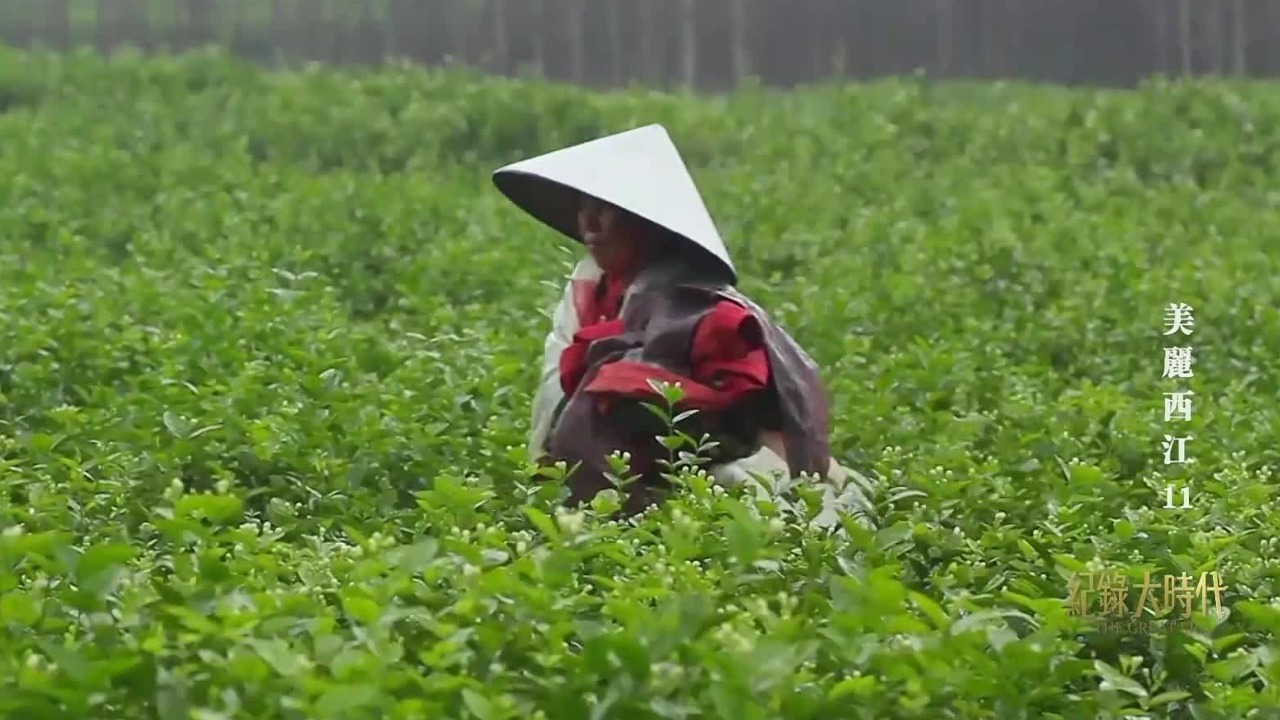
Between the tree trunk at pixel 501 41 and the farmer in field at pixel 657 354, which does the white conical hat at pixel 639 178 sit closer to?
the farmer in field at pixel 657 354

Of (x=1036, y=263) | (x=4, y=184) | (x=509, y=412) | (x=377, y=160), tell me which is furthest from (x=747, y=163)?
(x=509, y=412)

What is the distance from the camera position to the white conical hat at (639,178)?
3756 mm

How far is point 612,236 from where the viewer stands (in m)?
3.87

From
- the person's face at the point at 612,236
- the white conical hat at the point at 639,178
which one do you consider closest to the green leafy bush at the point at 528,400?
the person's face at the point at 612,236

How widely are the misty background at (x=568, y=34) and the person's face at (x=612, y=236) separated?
356 inches

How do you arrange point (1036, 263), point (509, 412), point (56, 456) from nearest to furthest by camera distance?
1. point (56, 456)
2. point (509, 412)
3. point (1036, 263)

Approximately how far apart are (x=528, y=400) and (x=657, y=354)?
3.54 ft

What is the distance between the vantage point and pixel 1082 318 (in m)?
6.07

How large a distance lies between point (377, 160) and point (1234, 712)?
806 cm

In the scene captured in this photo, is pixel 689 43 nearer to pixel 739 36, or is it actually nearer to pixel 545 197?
pixel 739 36

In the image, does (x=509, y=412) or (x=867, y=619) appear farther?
(x=509, y=412)

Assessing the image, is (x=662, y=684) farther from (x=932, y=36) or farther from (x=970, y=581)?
(x=932, y=36)

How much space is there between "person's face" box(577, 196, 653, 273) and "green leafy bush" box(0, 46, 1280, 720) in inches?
17.1

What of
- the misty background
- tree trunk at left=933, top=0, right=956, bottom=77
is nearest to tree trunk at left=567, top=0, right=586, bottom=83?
the misty background
